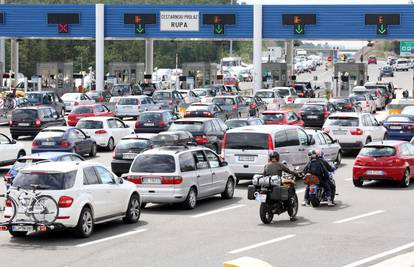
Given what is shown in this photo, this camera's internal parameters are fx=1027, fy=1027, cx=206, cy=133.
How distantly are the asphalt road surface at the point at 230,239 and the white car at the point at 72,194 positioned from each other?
0.32m

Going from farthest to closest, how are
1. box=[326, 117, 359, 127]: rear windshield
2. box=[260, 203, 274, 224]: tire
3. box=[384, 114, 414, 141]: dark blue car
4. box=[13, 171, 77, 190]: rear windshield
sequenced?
box=[384, 114, 414, 141]: dark blue car → box=[326, 117, 359, 127]: rear windshield → box=[260, 203, 274, 224]: tire → box=[13, 171, 77, 190]: rear windshield

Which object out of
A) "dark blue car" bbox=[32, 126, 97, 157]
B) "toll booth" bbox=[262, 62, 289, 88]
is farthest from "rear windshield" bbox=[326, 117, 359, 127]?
"toll booth" bbox=[262, 62, 289, 88]

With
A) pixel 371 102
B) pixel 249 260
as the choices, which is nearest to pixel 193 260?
pixel 249 260

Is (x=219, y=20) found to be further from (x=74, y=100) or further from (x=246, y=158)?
(x=246, y=158)

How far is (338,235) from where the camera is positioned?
19.6 meters

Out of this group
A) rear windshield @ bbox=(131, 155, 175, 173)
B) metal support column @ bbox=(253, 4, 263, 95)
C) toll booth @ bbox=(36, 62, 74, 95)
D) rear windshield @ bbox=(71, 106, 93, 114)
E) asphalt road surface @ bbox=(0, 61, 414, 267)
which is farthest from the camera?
toll booth @ bbox=(36, 62, 74, 95)

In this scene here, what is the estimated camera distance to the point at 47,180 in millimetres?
18906

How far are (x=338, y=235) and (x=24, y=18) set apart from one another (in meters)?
57.7

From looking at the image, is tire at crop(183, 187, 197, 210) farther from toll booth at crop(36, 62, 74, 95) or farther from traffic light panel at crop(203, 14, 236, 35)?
toll booth at crop(36, 62, 74, 95)

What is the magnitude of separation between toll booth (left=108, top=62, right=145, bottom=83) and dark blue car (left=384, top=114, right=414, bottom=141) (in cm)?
4412

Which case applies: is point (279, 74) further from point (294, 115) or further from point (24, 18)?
point (294, 115)

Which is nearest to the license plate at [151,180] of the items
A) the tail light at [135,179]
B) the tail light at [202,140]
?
the tail light at [135,179]

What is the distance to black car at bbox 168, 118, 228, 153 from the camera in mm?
35031

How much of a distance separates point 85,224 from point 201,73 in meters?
69.0
